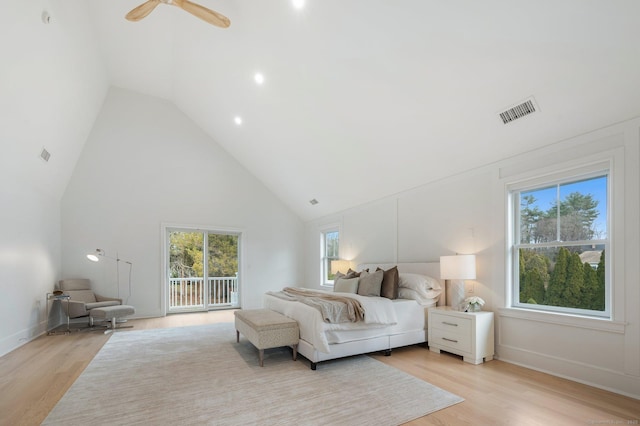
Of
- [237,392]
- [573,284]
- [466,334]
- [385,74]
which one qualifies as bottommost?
[237,392]

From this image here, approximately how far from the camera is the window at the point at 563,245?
3168 mm

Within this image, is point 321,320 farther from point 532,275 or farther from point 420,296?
point 532,275

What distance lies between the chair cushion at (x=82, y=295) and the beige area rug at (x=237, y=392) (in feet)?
7.38

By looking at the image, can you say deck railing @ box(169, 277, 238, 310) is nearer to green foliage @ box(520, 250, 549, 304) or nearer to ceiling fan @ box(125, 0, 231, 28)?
ceiling fan @ box(125, 0, 231, 28)

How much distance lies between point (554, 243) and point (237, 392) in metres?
3.54

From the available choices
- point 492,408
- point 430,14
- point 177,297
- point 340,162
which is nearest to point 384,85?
point 430,14

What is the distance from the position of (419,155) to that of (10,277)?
569cm

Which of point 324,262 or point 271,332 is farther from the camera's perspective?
point 324,262

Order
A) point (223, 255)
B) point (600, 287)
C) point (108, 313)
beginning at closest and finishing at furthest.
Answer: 1. point (600, 287)
2. point (108, 313)
3. point (223, 255)

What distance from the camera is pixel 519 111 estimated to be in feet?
10.9

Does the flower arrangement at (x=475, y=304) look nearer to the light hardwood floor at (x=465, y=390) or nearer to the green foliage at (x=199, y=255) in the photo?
the light hardwood floor at (x=465, y=390)

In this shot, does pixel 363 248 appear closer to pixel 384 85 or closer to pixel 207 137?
pixel 384 85

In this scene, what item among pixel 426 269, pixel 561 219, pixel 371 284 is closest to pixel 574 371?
pixel 561 219

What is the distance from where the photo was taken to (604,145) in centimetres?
308
